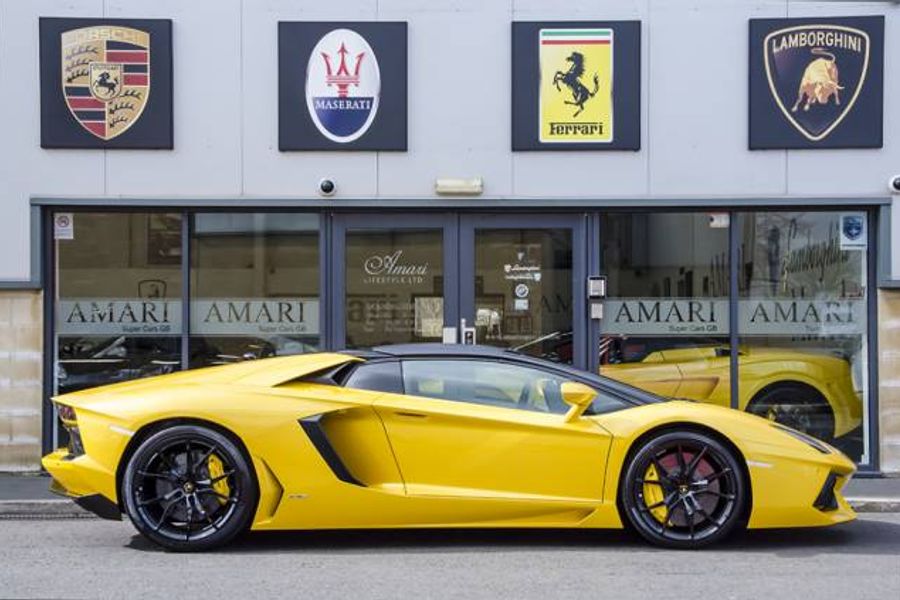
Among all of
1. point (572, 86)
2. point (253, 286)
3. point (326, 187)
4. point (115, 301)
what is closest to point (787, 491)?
point (572, 86)

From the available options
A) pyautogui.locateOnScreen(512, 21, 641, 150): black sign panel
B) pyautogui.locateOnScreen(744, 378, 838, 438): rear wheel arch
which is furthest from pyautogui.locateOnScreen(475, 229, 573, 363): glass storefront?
pyautogui.locateOnScreen(744, 378, 838, 438): rear wheel arch

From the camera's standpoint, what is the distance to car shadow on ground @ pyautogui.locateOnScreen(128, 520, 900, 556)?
6.52m

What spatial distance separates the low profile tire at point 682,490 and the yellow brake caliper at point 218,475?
236 cm

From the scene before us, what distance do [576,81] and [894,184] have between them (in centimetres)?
305

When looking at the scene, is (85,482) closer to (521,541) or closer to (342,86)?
(521,541)

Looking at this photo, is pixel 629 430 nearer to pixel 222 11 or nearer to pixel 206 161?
pixel 206 161

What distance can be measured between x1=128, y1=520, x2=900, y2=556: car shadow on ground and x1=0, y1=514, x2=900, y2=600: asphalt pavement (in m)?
0.01

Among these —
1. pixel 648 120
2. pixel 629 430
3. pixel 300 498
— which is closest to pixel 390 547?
pixel 300 498

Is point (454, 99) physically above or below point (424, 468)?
above

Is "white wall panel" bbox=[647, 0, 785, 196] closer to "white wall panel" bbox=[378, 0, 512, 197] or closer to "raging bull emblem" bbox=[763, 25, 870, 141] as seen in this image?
"raging bull emblem" bbox=[763, 25, 870, 141]

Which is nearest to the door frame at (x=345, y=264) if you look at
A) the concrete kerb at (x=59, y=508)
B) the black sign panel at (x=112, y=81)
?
the black sign panel at (x=112, y=81)

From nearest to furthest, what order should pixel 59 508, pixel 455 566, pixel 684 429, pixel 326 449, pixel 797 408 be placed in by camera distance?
1. pixel 455 566
2. pixel 326 449
3. pixel 684 429
4. pixel 59 508
5. pixel 797 408

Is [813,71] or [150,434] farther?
[813,71]

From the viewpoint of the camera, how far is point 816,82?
384 inches
